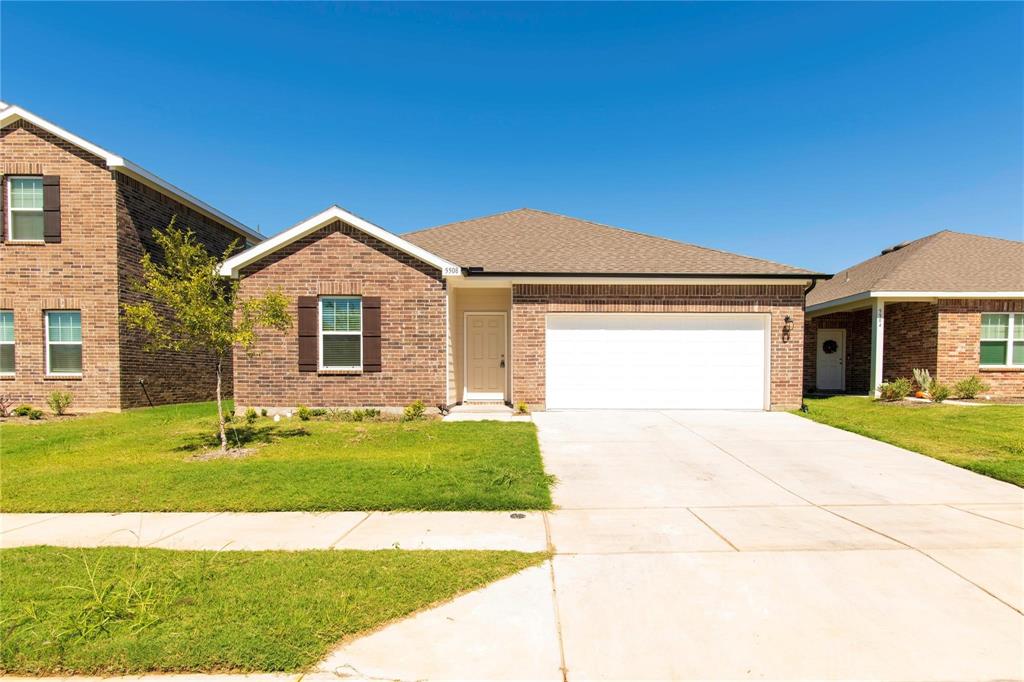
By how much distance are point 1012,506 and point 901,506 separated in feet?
4.01

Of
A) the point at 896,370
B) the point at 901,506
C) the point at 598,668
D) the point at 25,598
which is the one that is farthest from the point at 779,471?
the point at 896,370

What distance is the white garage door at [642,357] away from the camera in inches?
463

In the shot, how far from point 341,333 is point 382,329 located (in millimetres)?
999

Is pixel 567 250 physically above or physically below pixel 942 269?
above

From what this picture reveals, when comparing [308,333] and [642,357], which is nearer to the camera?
[308,333]

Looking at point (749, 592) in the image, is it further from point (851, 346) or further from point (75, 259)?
point (851, 346)

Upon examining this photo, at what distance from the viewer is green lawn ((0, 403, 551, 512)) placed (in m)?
5.37

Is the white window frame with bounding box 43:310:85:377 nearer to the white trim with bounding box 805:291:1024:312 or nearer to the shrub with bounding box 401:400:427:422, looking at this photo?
the shrub with bounding box 401:400:427:422

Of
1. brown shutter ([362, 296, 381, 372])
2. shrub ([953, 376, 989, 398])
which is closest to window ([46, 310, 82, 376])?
brown shutter ([362, 296, 381, 372])

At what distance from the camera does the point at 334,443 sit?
833 centimetres

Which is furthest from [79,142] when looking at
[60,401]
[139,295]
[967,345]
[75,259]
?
[967,345]

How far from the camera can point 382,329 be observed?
11039 mm

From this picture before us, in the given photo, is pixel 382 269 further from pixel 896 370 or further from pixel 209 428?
pixel 896 370

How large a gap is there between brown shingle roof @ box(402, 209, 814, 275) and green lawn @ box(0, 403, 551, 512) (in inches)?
175
